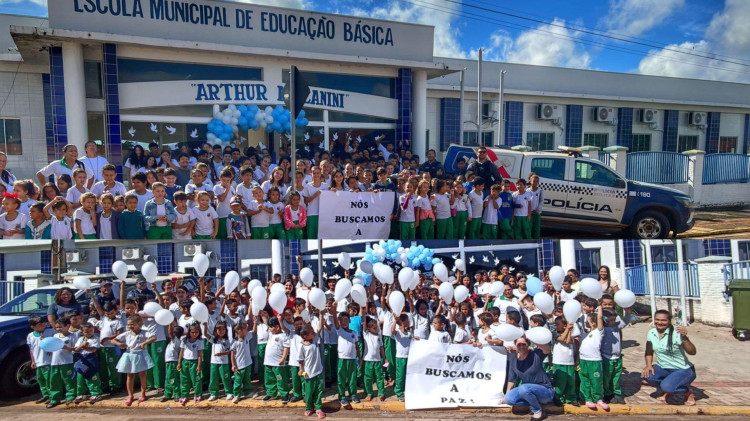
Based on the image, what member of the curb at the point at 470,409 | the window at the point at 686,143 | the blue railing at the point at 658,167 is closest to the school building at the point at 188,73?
the blue railing at the point at 658,167

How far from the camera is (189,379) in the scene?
5.12 meters

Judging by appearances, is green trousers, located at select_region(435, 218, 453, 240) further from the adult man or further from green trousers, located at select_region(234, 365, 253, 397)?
green trousers, located at select_region(234, 365, 253, 397)

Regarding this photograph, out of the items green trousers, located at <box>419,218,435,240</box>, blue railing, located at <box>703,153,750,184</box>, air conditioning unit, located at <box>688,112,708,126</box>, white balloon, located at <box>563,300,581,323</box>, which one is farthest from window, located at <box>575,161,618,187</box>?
air conditioning unit, located at <box>688,112,708,126</box>

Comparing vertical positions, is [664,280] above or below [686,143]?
below

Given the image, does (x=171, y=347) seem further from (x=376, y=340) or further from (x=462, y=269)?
(x=462, y=269)

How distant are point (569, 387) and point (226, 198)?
4254mm

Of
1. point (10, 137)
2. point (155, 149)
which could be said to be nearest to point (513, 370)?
point (155, 149)

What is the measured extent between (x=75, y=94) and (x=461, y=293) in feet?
29.6

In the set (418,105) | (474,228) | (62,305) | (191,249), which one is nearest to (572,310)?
(474,228)

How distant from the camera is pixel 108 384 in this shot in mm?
5160

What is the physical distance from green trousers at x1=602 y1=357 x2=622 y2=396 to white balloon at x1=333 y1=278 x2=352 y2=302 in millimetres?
2589

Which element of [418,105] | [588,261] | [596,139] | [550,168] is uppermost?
[418,105]

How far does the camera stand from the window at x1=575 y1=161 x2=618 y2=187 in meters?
8.58

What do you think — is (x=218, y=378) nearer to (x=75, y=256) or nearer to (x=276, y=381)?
(x=276, y=381)
